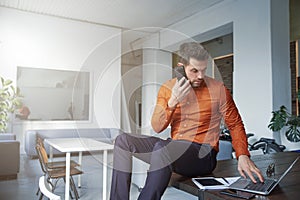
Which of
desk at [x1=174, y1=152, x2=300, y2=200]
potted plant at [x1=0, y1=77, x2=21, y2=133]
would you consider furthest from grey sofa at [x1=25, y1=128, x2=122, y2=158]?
desk at [x1=174, y1=152, x2=300, y2=200]

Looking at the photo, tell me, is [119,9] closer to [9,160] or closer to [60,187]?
[9,160]

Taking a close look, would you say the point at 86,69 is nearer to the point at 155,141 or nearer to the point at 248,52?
the point at 248,52

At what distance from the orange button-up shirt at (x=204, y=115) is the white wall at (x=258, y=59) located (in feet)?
7.06

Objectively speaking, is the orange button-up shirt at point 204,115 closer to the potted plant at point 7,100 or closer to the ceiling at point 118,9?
the ceiling at point 118,9

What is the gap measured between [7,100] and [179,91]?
4.75m

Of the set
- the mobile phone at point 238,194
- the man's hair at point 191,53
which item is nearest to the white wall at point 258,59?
the man's hair at point 191,53

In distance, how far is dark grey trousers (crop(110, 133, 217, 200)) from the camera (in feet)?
3.57

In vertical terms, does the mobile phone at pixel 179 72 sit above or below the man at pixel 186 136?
above

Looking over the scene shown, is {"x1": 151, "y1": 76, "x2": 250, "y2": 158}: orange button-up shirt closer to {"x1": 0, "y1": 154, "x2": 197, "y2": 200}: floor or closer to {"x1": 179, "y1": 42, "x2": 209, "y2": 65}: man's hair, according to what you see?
{"x1": 179, "y1": 42, "x2": 209, "y2": 65}: man's hair

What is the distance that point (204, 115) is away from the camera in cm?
134

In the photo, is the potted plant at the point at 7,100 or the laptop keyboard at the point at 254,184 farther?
the potted plant at the point at 7,100

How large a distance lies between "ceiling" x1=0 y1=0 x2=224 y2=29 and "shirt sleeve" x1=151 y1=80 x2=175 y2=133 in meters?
3.92

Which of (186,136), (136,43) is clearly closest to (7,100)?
(136,43)

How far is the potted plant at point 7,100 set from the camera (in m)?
4.79
